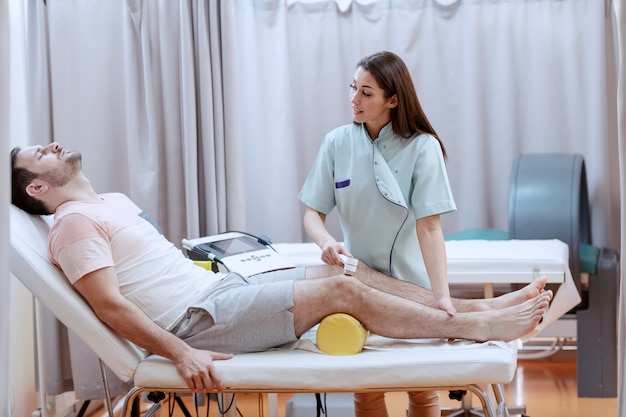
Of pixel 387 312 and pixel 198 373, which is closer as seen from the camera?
pixel 198 373

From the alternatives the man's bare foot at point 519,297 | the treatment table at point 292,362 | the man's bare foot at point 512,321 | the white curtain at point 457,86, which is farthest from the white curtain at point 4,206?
the white curtain at point 457,86

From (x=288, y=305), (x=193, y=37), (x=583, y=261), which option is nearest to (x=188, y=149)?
(x=193, y=37)

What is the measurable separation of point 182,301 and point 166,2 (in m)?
1.45

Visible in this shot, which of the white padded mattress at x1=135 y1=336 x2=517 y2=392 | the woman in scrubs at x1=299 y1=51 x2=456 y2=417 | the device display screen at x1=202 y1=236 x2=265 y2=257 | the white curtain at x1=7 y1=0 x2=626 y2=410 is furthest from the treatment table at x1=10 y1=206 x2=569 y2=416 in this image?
the white curtain at x1=7 y1=0 x2=626 y2=410

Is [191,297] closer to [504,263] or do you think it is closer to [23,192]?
[23,192]

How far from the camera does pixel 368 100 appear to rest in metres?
2.28

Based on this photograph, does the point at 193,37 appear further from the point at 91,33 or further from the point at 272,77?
Result: the point at 272,77

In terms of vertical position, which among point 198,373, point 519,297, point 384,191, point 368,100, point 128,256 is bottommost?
point 198,373

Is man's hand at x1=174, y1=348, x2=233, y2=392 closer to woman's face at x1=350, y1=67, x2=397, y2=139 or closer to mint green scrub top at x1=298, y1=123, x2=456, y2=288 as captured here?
mint green scrub top at x1=298, y1=123, x2=456, y2=288

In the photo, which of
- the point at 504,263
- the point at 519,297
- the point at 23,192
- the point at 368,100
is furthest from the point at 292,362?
the point at 504,263

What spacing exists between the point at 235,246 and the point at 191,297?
460mm

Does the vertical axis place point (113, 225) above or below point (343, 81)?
below

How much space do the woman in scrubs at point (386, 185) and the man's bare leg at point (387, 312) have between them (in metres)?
0.11

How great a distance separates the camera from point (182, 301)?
220cm
